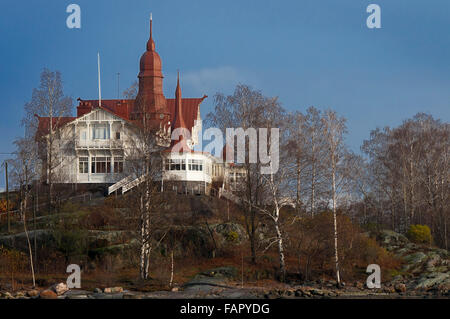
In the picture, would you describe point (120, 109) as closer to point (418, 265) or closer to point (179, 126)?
point (179, 126)

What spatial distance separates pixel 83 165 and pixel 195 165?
10.8 meters

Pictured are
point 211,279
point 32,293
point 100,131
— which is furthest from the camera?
point 100,131

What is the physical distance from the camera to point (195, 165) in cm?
6600

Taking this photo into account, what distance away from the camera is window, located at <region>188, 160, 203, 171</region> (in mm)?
65744

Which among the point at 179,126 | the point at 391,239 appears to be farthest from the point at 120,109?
the point at 391,239

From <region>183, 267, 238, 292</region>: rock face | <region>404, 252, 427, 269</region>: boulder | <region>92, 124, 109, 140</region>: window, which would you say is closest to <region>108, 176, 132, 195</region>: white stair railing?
<region>92, 124, 109, 140</region>: window

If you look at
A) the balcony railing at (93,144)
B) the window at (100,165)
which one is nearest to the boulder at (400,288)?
the balcony railing at (93,144)

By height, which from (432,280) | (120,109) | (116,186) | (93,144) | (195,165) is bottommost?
(432,280)

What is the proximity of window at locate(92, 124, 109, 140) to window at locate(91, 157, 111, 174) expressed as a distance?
6.67ft

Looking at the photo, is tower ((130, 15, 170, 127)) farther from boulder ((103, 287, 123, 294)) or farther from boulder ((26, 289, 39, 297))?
boulder ((26, 289, 39, 297))

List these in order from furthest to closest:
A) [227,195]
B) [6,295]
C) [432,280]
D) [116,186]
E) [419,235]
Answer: [227,195], [116,186], [419,235], [432,280], [6,295]

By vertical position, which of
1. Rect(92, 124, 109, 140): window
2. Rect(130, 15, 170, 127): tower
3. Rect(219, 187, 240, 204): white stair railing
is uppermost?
Rect(130, 15, 170, 127): tower

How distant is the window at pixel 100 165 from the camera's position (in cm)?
6781
